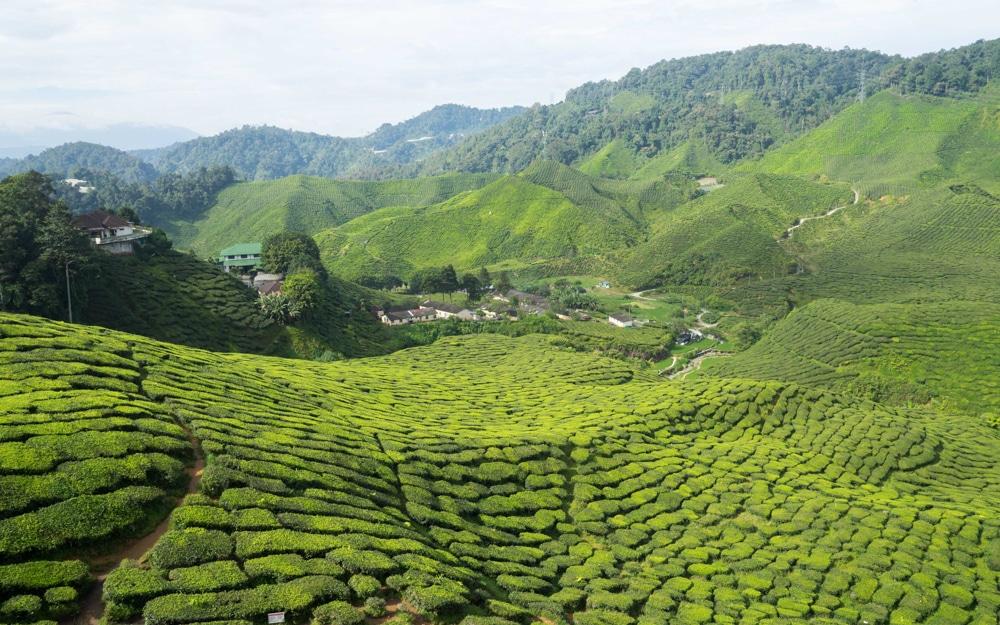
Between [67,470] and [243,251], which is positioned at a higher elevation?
[243,251]

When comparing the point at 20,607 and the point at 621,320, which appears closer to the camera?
the point at 20,607

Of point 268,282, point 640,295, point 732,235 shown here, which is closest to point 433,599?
point 268,282

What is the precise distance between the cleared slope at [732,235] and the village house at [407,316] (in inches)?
2395

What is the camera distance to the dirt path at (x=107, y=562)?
1670cm

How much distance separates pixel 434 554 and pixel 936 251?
149232 millimetres

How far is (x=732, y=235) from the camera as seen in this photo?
508 feet

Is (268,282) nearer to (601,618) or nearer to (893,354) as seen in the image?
(601,618)

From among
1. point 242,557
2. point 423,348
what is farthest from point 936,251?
point 242,557

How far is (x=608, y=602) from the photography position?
24625 millimetres

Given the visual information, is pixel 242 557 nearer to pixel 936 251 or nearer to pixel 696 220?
pixel 936 251

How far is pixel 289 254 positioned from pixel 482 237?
100645 millimetres

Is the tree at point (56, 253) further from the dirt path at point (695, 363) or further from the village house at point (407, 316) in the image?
the dirt path at point (695, 363)

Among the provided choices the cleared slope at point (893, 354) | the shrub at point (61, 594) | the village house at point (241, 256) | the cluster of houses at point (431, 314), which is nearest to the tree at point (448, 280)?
the cluster of houses at point (431, 314)

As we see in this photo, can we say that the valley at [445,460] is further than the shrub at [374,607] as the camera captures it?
Yes
